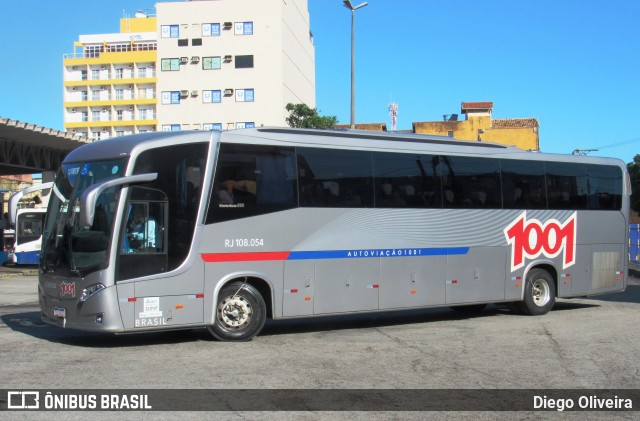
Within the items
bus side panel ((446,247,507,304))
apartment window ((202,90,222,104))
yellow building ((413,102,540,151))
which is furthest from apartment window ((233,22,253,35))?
bus side panel ((446,247,507,304))

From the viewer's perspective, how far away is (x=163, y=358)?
945 centimetres

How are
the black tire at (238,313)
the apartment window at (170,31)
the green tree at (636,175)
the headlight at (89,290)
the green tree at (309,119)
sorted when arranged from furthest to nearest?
the apartment window at (170,31), the green tree at (636,175), the green tree at (309,119), the black tire at (238,313), the headlight at (89,290)

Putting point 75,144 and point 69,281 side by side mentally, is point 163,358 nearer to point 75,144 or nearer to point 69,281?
point 69,281

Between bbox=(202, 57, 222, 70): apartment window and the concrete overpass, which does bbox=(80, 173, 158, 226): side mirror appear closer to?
the concrete overpass

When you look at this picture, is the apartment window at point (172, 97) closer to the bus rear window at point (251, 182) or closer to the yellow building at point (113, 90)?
the yellow building at point (113, 90)

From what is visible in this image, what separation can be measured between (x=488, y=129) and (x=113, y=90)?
45.8m

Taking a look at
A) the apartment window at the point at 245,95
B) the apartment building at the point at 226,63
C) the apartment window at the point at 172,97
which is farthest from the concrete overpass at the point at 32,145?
the apartment window at the point at 172,97

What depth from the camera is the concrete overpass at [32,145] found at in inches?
1121

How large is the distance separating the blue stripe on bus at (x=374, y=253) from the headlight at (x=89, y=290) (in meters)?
3.07

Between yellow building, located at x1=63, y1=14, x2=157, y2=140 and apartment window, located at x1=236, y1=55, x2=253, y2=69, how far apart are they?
57.3 ft

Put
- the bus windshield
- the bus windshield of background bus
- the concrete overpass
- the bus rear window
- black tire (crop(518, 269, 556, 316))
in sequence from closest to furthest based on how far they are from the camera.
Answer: the bus windshield, the bus rear window, black tire (crop(518, 269, 556, 316)), the concrete overpass, the bus windshield of background bus

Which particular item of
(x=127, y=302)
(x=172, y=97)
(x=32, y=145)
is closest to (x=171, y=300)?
(x=127, y=302)

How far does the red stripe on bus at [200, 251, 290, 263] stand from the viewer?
10.6 m

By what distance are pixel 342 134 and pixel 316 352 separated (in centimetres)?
405
